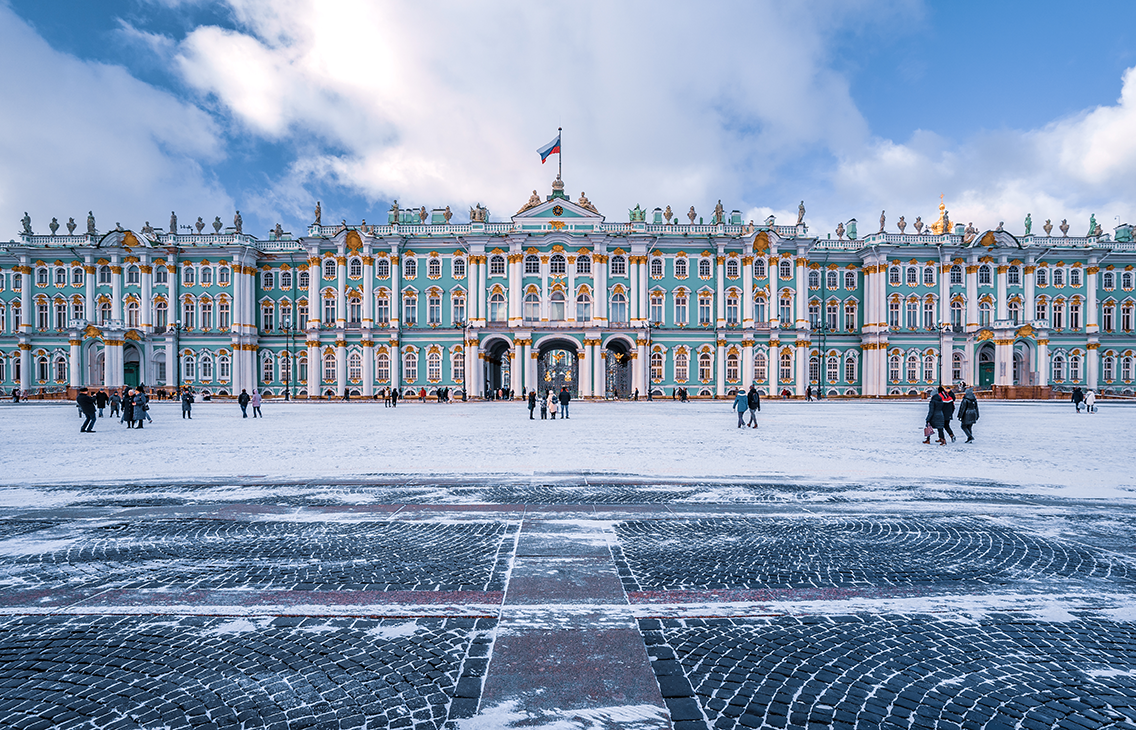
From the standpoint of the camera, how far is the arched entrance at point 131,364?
51.6m

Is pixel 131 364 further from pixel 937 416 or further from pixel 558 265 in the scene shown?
pixel 937 416

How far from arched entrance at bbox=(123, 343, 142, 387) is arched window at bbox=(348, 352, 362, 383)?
60.9 ft

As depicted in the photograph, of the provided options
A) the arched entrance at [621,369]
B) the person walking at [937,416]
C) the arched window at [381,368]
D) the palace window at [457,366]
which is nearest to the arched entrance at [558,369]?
the arched entrance at [621,369]

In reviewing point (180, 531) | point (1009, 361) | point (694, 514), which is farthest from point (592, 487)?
point (1009, 361)

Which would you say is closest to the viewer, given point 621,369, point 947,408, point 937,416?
point 937,416

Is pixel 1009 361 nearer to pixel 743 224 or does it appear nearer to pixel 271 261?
pixel 743 224

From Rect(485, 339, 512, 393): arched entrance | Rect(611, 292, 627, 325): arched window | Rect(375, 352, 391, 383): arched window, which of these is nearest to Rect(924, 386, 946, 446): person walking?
Rect(611, 292, 627, 325): arched window

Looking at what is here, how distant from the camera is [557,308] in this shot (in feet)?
164

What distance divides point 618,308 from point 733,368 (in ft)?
37.2

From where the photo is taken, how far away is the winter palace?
49.9 m

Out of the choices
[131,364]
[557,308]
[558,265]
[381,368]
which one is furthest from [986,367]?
[131,364]

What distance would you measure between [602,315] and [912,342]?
28.4 meters

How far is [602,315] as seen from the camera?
49.5 m

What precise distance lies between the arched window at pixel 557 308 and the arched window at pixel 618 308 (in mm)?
4193
